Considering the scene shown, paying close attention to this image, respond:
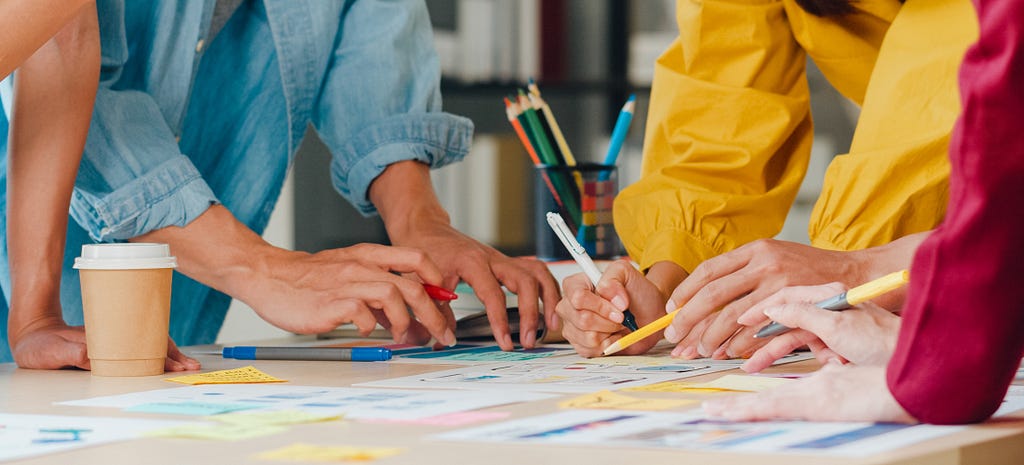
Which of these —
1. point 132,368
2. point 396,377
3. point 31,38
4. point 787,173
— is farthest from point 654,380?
point 787,173

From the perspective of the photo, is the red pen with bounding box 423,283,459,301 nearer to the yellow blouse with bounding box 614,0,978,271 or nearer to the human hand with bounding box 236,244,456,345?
the human hand with bounding box 236,244,456,345

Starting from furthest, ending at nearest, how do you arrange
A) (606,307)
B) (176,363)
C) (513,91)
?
(513,91), (606,307), (176,363)

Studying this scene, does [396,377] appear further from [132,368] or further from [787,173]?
[787,173]

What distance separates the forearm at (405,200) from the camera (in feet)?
4.81

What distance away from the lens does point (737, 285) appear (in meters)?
1.19

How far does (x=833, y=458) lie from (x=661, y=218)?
0.89 m

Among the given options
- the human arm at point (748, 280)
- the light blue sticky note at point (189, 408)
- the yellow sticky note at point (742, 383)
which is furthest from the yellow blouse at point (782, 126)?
the light blue sticky note at point (189, 408)

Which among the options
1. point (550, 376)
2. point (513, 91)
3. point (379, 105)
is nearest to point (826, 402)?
point (550, 376)

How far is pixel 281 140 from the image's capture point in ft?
5.27

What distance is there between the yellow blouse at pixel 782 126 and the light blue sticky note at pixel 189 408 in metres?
0.70

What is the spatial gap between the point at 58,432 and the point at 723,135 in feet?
3.25

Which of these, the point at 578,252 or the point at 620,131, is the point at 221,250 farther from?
the point at 620,131

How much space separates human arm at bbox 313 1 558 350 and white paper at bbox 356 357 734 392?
0.33 metres

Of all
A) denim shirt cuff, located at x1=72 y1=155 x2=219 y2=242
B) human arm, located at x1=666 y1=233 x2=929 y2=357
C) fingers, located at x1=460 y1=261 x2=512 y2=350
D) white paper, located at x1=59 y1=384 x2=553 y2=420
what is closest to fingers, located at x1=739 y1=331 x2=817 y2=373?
human arm, located at x1=666 y1=233 x2=929 y2=357
